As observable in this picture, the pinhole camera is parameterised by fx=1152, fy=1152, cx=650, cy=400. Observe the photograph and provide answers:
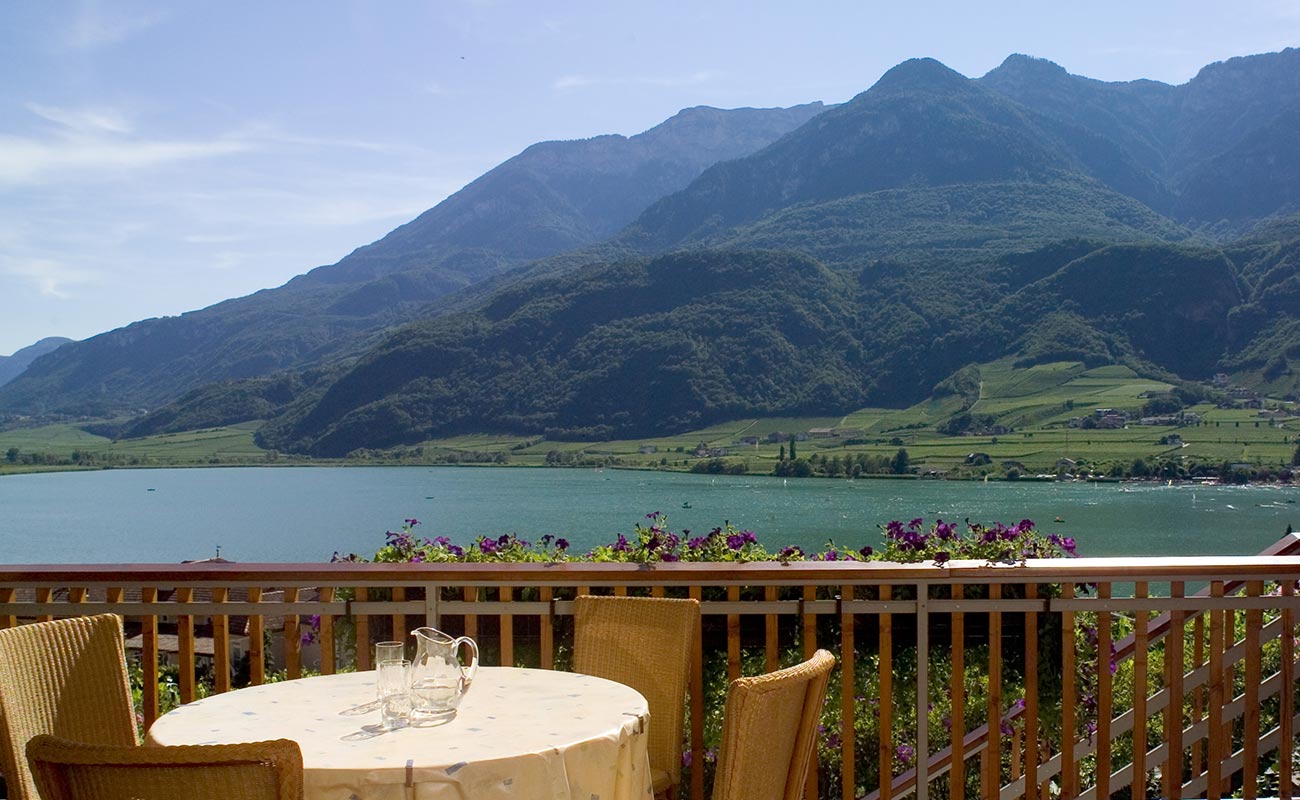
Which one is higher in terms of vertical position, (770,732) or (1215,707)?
(770,732)

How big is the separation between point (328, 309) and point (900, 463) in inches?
4462

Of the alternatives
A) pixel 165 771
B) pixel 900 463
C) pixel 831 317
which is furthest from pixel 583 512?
pixel 831 317

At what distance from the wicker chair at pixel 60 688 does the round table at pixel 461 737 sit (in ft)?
1.31

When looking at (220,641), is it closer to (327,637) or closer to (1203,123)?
(327,637)

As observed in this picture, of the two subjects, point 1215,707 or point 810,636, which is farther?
point 1215,707

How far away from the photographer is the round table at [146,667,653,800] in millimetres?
1927

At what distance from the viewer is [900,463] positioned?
63344 millimetres

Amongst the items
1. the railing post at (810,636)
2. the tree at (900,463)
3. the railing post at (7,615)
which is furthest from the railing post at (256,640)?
the tree at (900,463)

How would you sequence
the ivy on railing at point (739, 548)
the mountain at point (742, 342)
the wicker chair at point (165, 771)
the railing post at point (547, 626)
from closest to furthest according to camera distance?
the wicker chair at point (165, 771), the railing post at point (547, 626), the ivy on railing at point (739, 548), the mountain at point (742, 342)

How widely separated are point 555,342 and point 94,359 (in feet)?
280

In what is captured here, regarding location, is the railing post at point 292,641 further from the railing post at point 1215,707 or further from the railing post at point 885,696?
the railing post at point 1215,707

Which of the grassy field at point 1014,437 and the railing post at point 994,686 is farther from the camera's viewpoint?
the grassy field at point 1014,437

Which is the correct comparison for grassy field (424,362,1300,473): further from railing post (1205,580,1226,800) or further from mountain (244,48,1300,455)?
railing post (1205,580,1226,800)

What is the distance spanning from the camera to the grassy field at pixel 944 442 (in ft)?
199
